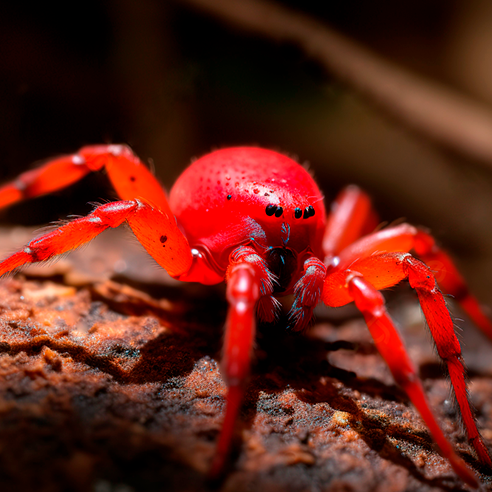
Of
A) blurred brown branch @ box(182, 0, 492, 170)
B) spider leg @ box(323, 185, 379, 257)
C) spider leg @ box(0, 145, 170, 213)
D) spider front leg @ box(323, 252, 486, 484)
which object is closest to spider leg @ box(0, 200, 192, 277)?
spider leg @ box(0, 145, 170, 213)

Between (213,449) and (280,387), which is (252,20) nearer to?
(280,387)

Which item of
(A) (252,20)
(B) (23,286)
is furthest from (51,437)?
(A) (252,20)

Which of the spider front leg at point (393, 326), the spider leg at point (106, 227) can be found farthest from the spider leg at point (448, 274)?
the spider leg at point (106, 227)

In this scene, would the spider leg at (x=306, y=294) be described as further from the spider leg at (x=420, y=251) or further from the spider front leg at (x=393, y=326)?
the spider leg at (x=420, y=251)

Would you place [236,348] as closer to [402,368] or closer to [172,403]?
[172,403]

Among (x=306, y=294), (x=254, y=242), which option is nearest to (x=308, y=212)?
(x=254, y=242)
